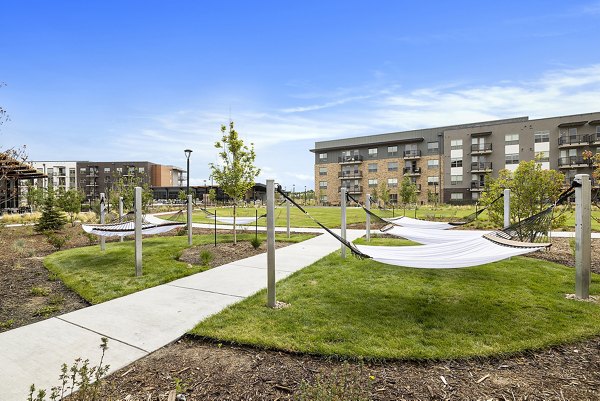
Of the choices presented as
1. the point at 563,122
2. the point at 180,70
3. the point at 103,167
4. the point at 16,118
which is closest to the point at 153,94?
the point at 180,70

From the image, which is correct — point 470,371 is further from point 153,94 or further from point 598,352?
point 153,94

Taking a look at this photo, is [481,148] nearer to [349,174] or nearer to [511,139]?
[511,139]

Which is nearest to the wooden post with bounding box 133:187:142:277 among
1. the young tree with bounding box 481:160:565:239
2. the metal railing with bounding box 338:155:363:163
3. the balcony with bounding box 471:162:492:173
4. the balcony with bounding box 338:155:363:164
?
the young tree with bounding box 481:160:565:239

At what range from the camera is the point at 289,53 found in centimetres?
1437

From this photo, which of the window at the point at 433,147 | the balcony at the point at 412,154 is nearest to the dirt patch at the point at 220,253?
the balcony at the point at 412,154

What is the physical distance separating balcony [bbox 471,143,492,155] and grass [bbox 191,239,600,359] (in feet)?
148

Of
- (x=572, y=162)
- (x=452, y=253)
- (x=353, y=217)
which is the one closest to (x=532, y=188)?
(x=452, y=253)

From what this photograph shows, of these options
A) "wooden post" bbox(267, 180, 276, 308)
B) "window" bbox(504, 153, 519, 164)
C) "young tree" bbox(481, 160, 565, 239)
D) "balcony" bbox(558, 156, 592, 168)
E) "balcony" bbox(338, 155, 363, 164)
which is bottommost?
"wooden post" bbox(267, 180, 276, 308)

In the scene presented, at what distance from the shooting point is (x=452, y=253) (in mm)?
4270

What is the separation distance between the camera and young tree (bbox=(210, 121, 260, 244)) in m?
10.3

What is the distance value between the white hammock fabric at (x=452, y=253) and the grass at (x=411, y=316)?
668 millimetres

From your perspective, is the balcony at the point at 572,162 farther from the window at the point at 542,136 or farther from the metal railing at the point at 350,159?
the metal railing at the point at 350,159

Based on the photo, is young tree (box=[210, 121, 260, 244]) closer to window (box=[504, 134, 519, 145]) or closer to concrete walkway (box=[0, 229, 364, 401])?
concrete walkway (box=[0, 229, 364, 401])

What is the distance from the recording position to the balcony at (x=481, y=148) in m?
44.7
